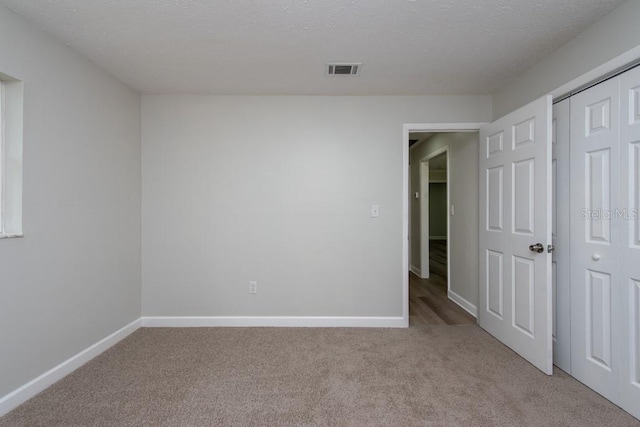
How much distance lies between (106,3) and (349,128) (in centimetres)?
207

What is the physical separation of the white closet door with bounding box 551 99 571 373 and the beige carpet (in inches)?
9.9

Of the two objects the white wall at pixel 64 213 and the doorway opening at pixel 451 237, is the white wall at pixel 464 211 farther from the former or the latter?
the white wall at pixel 64 213

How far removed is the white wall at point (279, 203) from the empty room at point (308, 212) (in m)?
0.02

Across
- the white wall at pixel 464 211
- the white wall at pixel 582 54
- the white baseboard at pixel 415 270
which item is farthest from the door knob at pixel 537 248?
the white baseboard at pixel 415 270

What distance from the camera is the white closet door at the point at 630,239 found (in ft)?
5.56

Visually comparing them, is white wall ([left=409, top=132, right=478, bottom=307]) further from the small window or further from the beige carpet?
the small window

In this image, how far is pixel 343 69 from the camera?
2504 mm

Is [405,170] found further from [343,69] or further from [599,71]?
[599,71]

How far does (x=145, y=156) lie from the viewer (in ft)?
10.1

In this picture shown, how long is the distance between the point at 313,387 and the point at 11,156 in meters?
2.37

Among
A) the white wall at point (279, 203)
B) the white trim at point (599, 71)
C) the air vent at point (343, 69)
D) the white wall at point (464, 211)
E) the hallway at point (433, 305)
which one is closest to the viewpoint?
the white trim at point (599, 71)

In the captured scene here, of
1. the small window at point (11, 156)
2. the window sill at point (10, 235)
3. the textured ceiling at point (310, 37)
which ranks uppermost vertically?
the textured ceiling at point (310, 37)

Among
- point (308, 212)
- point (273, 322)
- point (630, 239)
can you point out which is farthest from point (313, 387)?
point (630, 239)

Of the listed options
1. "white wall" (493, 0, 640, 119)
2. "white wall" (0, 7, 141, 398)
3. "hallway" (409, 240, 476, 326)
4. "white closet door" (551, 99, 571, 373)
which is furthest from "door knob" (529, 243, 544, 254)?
"white wall" (0, 7, 141, 398)
